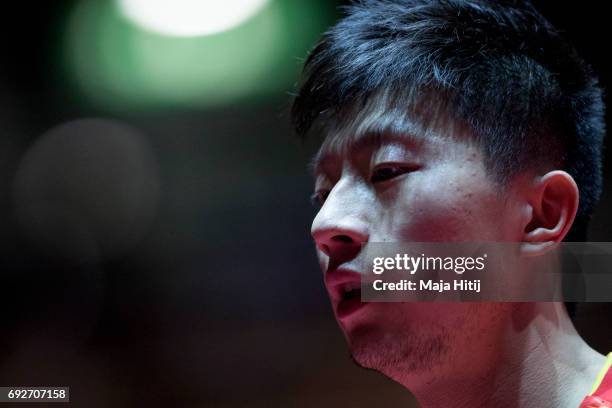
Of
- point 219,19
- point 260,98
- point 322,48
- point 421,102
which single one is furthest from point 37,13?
point 421,102

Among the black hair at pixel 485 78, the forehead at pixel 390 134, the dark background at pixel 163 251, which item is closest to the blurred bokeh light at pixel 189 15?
the dark background at pixel 163 251

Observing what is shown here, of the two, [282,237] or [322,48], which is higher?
[322,48]

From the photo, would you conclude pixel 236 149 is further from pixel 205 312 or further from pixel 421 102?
pixel 421 102

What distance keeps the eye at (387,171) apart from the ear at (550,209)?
0.20m

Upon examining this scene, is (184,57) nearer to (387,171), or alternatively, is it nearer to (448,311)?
(387,171)

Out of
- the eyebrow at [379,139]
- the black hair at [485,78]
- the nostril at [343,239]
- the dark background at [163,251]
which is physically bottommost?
the dark background at [163,251]

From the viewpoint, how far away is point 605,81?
1.30m

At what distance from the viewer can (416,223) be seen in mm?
1003

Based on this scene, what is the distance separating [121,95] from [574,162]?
0.92 m

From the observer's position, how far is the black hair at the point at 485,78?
104 centimetres

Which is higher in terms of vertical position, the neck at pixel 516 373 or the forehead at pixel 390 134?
the forehead at pixel 390 134

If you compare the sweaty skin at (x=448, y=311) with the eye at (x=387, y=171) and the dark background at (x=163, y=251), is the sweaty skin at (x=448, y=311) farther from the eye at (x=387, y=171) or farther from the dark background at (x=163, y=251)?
the dark background at (x=163, y=251)

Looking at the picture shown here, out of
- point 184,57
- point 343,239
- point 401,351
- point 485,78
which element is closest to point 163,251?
point 184,57

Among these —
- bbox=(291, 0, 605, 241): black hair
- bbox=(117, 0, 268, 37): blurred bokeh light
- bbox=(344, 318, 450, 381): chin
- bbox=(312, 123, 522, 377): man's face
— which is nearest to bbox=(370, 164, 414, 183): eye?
bbox=(312, 123, 522, 377): man's face
